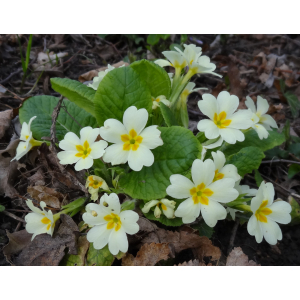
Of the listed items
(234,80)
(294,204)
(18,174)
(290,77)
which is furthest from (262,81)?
(18,174)

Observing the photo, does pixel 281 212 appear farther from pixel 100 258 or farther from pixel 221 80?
pixel 221 80

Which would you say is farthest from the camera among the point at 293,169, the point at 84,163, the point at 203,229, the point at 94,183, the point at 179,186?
the point at 293,169

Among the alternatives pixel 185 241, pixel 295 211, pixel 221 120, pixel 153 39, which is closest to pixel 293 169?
pixel 295 211

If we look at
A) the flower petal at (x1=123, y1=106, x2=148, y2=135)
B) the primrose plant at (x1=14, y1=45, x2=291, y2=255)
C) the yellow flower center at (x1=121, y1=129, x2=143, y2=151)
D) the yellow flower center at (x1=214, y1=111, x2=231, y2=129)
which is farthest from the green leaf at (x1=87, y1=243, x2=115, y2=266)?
the yellow flower center at (x1=214, y1=111, x2=231, y2=129)

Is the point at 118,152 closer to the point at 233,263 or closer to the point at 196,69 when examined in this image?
the point at 196,69

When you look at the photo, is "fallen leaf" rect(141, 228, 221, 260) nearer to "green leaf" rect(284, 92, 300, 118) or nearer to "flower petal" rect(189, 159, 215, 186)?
"flower petal" rect(189, 159, 215, 186)

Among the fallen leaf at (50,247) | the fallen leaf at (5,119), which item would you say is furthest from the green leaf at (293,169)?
the fallen leaf at (5,119)
